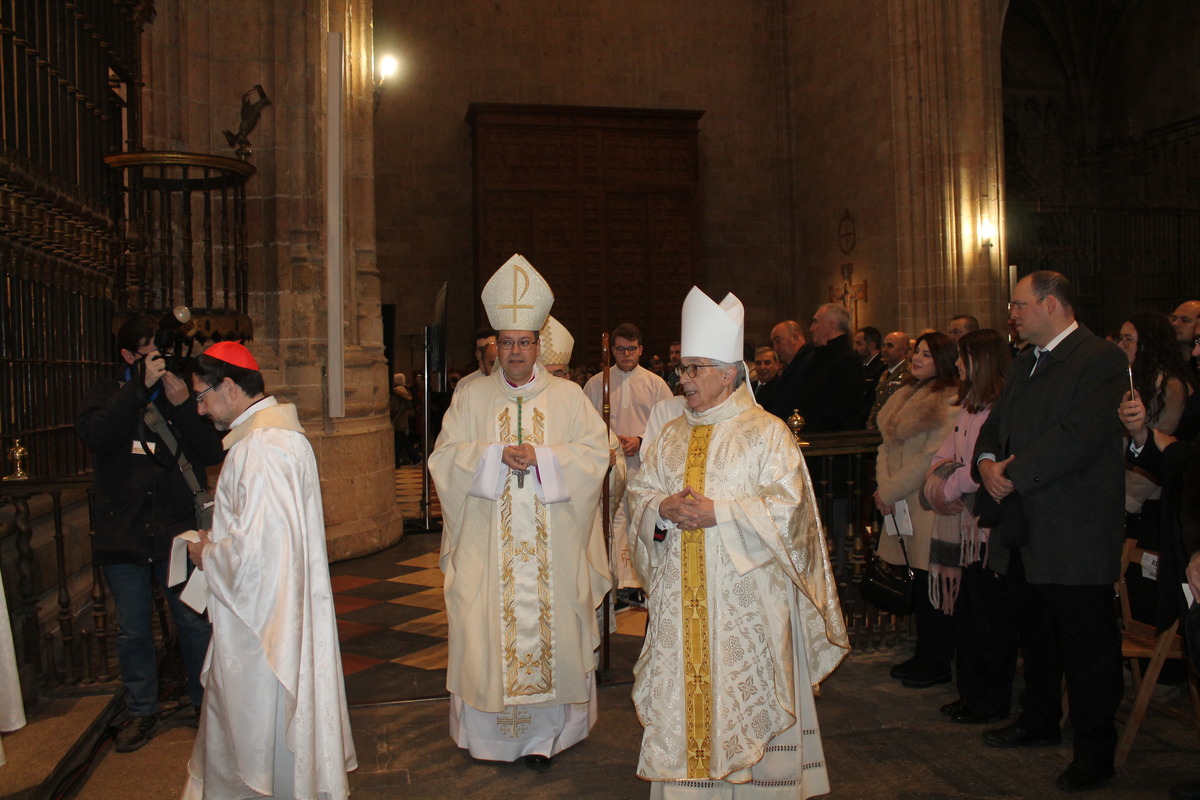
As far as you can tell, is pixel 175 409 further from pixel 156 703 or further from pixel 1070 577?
pixel 1070 577

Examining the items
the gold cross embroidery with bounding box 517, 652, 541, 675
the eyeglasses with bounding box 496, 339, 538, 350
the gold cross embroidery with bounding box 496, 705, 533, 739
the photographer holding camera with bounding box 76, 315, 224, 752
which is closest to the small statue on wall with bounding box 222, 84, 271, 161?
the photographer holding camera with bounding box 76, 315, 224, 752

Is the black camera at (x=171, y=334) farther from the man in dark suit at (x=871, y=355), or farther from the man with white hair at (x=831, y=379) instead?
the man in dark suit at (x=871, y=355)

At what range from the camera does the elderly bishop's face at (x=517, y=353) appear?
146 inches

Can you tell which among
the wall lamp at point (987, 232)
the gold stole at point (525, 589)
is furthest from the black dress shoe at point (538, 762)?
the wall lamp at point (987, 232)

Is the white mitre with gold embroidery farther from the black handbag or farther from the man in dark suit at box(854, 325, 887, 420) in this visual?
the man in dark suit at box(854, 325, 887, 420)

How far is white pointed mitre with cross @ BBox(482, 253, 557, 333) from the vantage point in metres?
3.71

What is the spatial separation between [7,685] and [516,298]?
6.77 ft

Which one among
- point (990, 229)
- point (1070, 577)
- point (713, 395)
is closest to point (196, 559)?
point (713, 395)

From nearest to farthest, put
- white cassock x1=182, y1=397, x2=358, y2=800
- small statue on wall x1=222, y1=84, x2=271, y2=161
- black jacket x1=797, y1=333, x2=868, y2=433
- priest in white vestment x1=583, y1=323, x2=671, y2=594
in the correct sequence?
1. white cassock x1=182, y1=397, x2=358, y2=800
2. black jacket x1=797, y1=333, x2=868, y2=433
3. small statue on wall x1=222, y1=84, x2=271, y2=161
4. priest in white vestment x1=583, y1=323, x2=671, y2=594

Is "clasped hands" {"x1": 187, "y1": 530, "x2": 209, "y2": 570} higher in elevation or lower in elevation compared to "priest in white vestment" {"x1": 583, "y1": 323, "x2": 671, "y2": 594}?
lower

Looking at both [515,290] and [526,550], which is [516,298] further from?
[526,550]

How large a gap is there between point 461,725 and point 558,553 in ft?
2.40

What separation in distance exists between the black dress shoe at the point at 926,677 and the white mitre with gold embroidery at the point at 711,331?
2.07 metres

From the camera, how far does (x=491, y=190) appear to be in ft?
46.9
